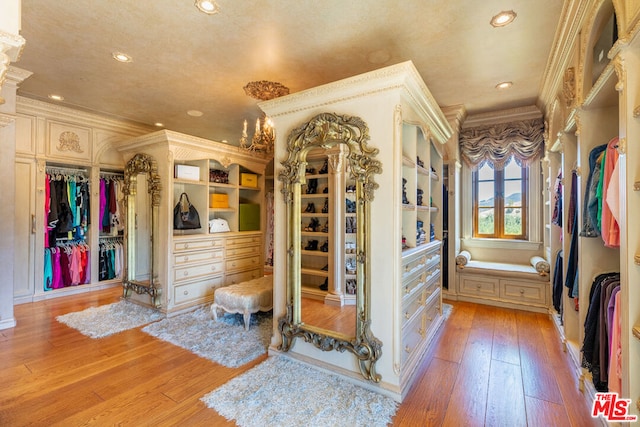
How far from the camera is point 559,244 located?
3.18 meters

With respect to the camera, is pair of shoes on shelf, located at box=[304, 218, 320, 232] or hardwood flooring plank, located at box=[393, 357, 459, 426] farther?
pair of shoes on shelf, located at box=[304, 218, 320, 232]

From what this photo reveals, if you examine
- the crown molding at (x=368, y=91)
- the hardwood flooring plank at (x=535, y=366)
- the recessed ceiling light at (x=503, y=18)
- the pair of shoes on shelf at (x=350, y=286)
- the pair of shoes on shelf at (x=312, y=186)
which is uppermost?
the recessed ceiling light at (x=503, y=18)

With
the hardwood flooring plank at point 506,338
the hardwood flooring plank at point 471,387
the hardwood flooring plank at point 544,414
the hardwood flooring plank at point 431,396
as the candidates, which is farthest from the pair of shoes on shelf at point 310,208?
the hardwood flooring plank at point 506,338

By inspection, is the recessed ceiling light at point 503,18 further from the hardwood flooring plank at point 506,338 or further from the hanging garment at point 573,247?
the hardwood flooring plank at point 506,338

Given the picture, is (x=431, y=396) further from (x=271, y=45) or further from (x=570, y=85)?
(x=271, y=45)

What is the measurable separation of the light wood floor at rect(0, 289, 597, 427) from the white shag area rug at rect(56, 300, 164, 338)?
125 millimetres

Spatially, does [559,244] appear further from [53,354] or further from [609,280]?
[53,354]

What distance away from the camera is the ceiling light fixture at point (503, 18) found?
84.2 inches

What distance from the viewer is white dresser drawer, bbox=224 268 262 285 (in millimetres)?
4309

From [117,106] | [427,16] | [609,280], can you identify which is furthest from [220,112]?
[609,280]

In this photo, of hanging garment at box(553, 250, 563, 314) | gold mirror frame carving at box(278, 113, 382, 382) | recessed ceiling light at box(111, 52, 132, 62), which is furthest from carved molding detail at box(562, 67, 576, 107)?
recessed ceiling light at box(111, 52, 132, 62)

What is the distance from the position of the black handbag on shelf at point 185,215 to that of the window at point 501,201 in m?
4.35

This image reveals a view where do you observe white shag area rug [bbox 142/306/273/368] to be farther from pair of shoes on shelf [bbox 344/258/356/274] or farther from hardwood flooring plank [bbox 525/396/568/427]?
hardwood flooring plank [bbox 525/396/568/427]

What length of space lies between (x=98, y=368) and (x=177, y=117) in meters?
3.62
